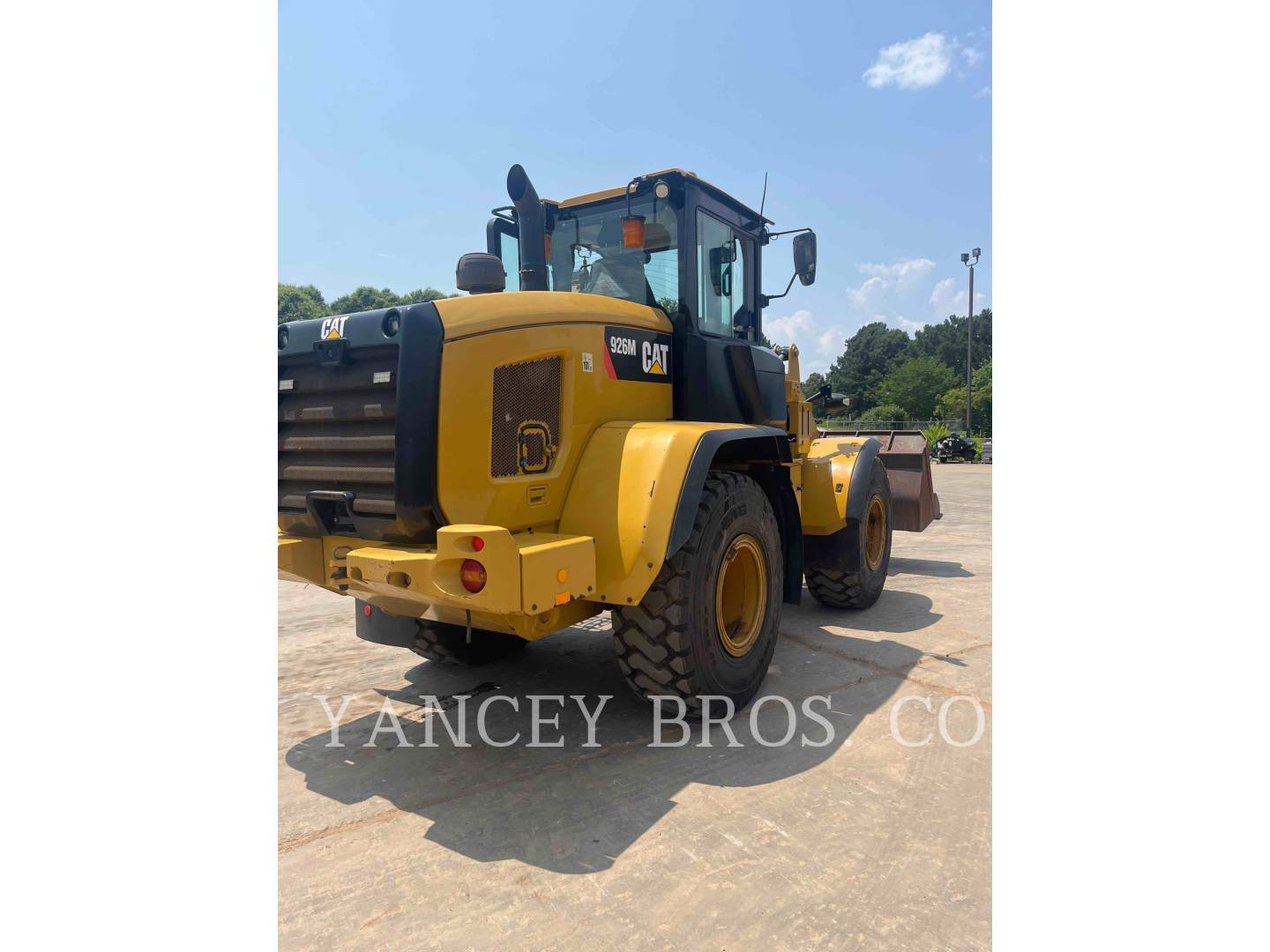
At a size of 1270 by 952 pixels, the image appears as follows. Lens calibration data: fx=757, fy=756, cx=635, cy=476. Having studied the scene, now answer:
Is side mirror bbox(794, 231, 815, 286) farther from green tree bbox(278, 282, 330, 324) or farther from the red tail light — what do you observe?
green tree bbox(278, 282, 330, 324)

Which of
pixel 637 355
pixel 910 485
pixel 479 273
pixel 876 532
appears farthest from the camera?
pixel 910 485

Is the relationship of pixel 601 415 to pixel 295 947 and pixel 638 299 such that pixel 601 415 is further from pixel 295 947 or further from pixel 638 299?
pixel 295 947

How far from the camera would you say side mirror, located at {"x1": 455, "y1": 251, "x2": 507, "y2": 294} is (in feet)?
12.4

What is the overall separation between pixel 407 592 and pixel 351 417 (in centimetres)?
90

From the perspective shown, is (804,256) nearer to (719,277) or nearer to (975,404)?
(719,277)

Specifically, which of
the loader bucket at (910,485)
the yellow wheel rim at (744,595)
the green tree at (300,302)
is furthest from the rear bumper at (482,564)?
the green tree at (300,302)

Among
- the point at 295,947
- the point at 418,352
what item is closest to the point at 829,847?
the point at 295,947

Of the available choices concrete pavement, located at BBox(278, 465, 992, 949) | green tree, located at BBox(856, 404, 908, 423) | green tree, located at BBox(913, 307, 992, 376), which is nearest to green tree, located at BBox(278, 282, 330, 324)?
green tree, located at BBox(856, 404, 908, 423)

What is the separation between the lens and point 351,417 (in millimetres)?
3430

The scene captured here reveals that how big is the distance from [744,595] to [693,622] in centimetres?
84

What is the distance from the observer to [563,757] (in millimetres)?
3549

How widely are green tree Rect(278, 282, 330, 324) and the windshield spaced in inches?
1969

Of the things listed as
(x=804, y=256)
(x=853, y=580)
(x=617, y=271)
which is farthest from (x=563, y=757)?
(x=804, y=256)

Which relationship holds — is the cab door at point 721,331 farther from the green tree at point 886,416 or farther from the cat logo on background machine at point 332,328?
the green tree at point 886,416
